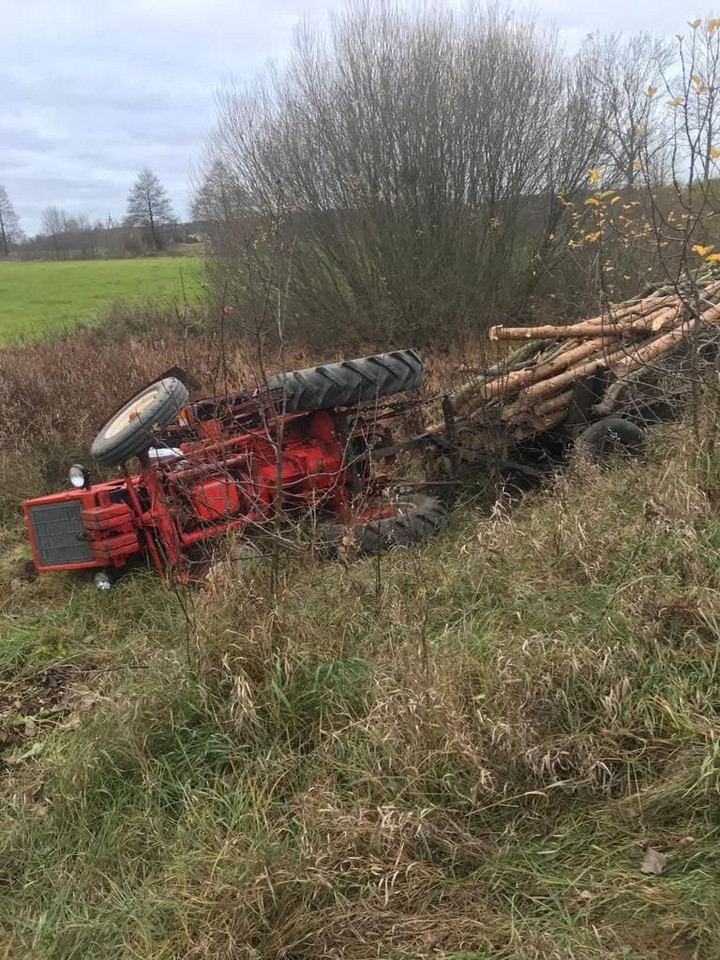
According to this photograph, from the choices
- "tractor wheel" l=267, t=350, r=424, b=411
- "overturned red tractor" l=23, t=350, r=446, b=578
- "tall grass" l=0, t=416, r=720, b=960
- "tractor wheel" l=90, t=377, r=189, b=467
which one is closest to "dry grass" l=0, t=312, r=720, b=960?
"tall grass" l=0, t=416, r=720, b=960

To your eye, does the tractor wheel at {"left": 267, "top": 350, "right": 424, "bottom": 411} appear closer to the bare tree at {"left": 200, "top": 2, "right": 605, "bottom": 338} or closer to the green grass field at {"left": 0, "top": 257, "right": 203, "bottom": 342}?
the bare tree at {"left": 200, "top": 2, "right": 605, "bottom": 338}

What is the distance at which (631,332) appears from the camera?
606 centimetres

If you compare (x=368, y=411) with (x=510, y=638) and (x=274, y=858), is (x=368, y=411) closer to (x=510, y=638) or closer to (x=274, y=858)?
(x=510, y=638)

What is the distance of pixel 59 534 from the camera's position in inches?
187

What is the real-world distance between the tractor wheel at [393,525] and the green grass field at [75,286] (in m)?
16.0

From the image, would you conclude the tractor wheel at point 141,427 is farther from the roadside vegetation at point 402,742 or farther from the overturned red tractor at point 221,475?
the roadside vegetation at point 402,742

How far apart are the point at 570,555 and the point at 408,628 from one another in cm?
92

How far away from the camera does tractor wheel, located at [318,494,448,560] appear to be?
4434mm

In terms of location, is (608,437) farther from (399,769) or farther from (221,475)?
(399,769)

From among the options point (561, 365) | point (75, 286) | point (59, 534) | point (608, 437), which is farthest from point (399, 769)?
point (75, 286)

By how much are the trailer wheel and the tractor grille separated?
347 cm

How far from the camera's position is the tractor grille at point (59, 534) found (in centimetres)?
467

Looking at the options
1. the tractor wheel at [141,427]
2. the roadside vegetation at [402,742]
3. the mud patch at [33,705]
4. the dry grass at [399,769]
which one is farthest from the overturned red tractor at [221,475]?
the dry grass at [399,769]

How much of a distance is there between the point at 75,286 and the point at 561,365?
3603 cm
